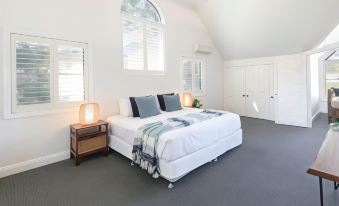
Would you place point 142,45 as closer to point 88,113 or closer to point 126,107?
point 126,107

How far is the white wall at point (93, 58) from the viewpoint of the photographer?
2.79 meters

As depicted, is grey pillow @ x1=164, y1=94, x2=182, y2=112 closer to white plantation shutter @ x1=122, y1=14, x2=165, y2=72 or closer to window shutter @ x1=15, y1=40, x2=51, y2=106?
white plantation shutter @ x1=122, y1=14, x2=165, y2=72

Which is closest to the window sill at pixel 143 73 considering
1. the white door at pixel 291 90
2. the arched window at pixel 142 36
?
the arched window at pixel 142 36

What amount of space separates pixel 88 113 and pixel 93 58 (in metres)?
1.07

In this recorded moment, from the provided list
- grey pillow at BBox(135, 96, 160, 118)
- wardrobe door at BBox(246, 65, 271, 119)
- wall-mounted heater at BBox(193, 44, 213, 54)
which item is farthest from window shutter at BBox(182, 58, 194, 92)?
wardrobe door at BBox(246, 65, 271, 119)

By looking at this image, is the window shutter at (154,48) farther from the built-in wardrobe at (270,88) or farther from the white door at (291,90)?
the white door at (291,90)

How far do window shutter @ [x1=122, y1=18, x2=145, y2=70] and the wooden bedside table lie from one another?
1.51m

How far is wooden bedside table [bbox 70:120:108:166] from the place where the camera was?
10.1ft

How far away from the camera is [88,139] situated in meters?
3.19

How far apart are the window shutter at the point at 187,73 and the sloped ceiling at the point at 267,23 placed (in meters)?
1.41

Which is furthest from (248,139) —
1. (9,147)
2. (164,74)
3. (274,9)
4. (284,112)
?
(9,147)

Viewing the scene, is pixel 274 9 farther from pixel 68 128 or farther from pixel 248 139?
pixel 68 128

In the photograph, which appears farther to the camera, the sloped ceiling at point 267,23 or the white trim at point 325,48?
the sloped ceiling at point 267,23

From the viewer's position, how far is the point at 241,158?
3238mm
